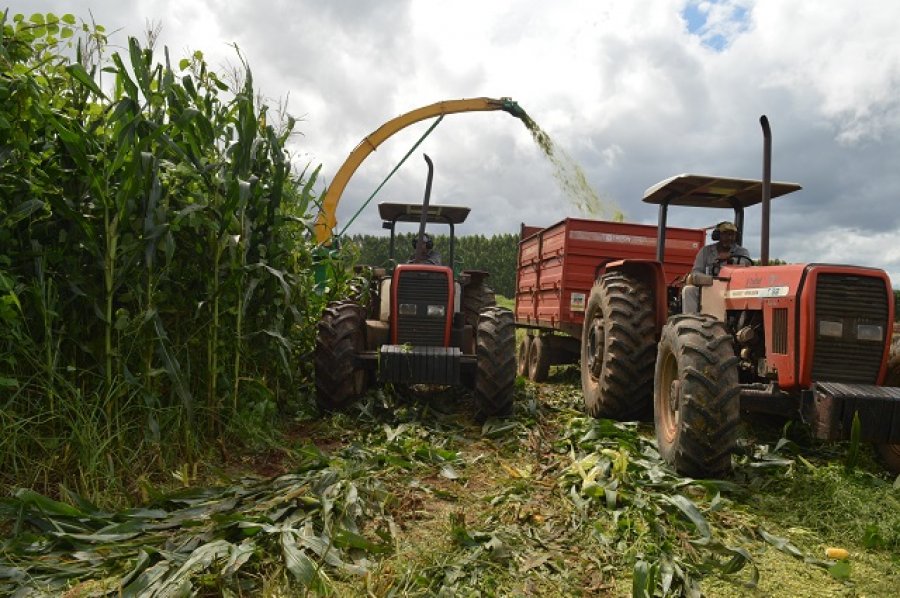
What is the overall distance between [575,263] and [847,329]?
12.4 ft

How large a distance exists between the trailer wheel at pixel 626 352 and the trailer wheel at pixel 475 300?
1.99 metres

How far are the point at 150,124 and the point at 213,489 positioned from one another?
6.67ft

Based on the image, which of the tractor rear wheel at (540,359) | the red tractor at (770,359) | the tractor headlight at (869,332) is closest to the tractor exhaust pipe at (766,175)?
the red tractor at (770,359)

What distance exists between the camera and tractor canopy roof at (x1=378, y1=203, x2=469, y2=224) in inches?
292

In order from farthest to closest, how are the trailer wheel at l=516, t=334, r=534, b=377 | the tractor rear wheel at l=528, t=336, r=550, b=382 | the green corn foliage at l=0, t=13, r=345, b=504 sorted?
the trailer wheel at l=516, t=334, r=534, b=377 → the tractor rear wheel at l=528, t=336, r=550, b=382 → the green corn foliage at l=0, t=13, r=345, b=504

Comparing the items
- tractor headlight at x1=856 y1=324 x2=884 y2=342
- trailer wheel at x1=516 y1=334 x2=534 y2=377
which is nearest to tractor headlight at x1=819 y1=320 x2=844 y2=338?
tractor headlight at x1=856 y1=324 x2=884 y2=342

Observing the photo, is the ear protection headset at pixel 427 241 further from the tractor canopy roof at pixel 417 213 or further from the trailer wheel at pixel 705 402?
the trailer wheel at pixel 705 402

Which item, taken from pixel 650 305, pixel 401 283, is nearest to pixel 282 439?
pixel 401 283

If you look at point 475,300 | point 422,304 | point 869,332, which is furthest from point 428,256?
point 869,332

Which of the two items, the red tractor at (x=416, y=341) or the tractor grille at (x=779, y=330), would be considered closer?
the tractor grille at (x=779, y=330)

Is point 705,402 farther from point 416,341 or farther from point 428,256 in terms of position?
point 428,256

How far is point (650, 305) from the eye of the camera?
17.4 ft

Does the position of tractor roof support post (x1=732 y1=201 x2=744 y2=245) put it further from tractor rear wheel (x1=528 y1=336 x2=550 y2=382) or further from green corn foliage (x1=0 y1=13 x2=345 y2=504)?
green corn foliage (x1=0 y1=13 x2=345 y2=504)

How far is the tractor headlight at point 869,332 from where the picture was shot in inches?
157
